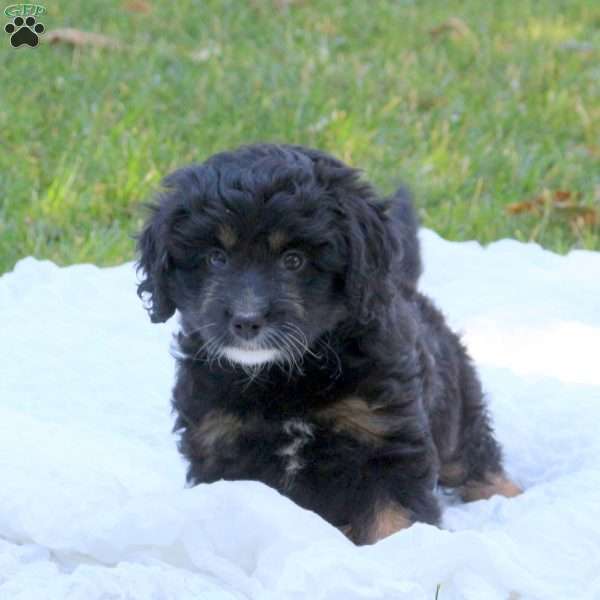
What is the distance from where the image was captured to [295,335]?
378cm

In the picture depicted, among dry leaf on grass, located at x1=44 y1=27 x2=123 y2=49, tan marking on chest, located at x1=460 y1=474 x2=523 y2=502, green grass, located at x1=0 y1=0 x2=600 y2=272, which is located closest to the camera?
tan marking on chest, located at x1=460 y1=474 x2=523 y2=502

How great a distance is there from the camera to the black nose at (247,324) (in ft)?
12.0

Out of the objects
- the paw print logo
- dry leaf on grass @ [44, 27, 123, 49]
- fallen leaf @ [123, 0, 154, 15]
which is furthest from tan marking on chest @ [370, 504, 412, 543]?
fallen leaf @ [123, 0, 154, 15]

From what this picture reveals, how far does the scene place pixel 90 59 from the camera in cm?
850

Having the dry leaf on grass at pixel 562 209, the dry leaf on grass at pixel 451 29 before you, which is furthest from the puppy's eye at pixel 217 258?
the dry leaf on grass at pixel 451 29

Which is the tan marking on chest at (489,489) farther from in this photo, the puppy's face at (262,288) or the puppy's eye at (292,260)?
the puppy's eye at (292,260)

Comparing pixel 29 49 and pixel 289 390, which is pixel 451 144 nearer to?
pixel 29 49

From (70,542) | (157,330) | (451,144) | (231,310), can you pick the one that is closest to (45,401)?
(157,330)

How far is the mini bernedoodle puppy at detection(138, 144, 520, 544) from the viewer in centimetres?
376

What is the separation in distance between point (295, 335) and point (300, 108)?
4337 millimetres

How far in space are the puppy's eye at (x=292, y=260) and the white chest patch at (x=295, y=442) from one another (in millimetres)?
483

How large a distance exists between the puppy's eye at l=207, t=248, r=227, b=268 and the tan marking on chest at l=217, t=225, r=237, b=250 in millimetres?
41

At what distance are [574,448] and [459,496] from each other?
46 centimetres

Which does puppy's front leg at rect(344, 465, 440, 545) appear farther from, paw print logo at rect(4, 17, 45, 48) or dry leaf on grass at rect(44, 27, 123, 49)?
dry leaf on grass at rect(44, 27, 123, 49)
